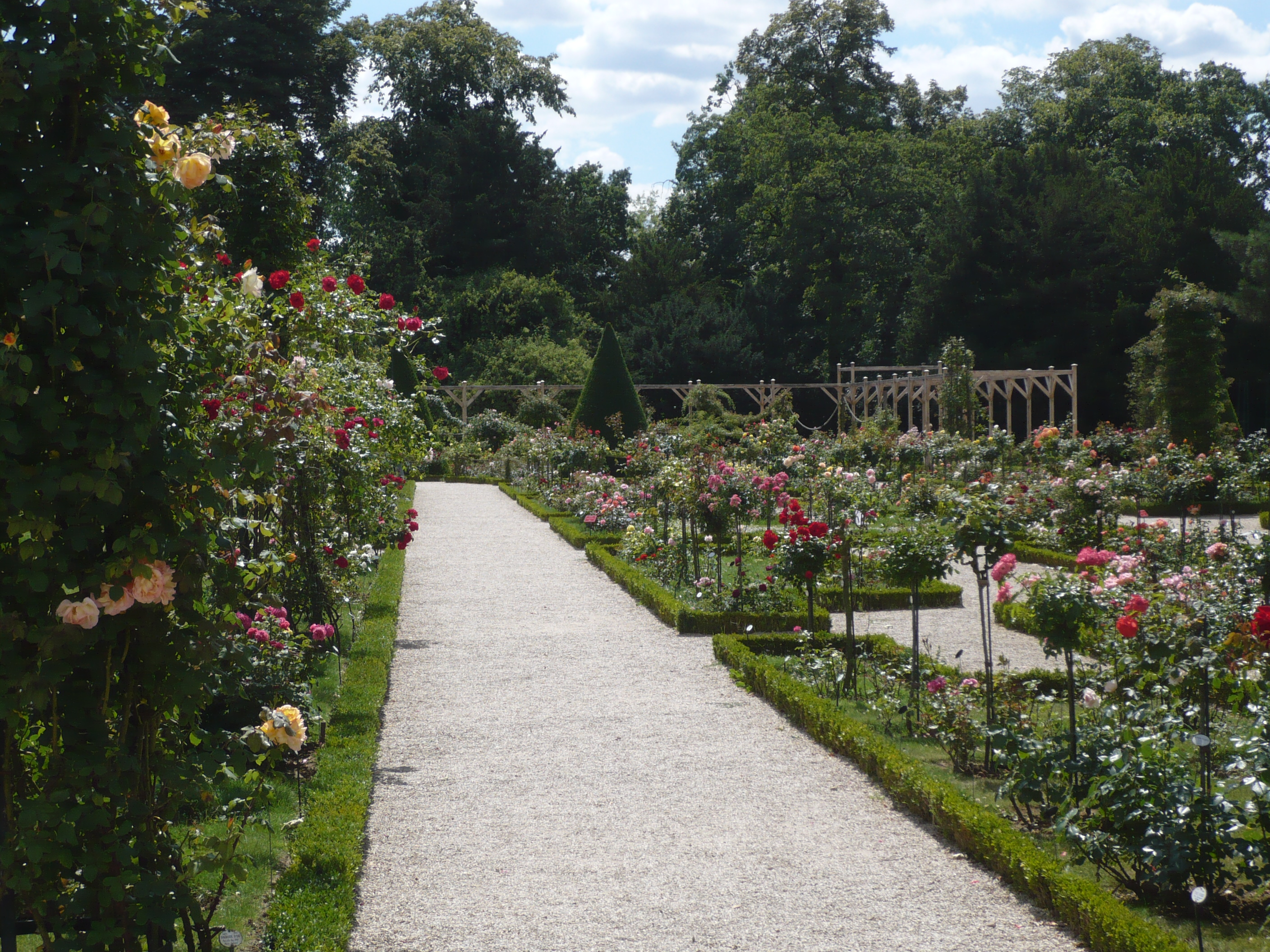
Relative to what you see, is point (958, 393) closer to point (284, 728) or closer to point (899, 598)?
point (899, 598)

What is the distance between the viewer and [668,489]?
9016mm

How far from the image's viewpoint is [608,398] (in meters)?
18.6

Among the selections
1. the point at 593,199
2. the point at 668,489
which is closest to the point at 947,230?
the point at 593,199

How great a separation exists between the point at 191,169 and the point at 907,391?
21.4 meters

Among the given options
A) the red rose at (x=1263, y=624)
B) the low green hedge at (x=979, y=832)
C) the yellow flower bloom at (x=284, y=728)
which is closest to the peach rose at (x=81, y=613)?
the yellow flower bloom at (x=284, y=728)

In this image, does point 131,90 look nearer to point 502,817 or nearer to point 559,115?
point 502,817

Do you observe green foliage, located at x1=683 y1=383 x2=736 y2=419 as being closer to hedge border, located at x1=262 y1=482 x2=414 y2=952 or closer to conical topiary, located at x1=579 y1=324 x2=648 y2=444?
conical topiary, located at x1=579 y1=324 x2=648 y2=444

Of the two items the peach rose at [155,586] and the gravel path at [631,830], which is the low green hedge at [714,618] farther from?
the peach rose at [155,586]

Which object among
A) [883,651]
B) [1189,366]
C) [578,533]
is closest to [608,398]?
[578,533]

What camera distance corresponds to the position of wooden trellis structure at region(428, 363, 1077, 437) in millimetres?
20516

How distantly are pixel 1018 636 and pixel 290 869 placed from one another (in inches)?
208

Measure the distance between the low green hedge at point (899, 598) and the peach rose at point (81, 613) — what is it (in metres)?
6.26

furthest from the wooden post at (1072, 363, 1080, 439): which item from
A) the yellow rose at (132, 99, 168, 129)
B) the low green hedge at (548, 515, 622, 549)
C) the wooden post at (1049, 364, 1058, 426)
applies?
the yellow rose at (132, 99, 168, 129)

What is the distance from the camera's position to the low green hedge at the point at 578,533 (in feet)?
36.1
